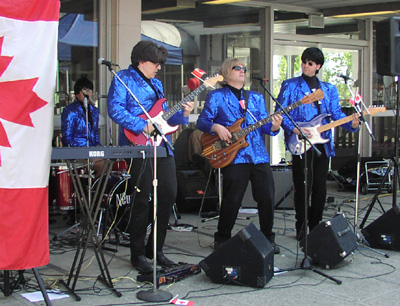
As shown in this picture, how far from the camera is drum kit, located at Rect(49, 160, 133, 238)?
6.29m

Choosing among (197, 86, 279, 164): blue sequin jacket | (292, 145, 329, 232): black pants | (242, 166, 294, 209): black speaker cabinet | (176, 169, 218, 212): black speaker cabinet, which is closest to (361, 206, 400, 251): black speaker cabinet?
(292, 145, 329, 232): black pants

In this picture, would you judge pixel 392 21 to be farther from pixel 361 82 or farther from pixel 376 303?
pixel 361 82

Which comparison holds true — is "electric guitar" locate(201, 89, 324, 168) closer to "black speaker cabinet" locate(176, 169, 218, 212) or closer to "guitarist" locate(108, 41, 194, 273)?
"guitarist" locate(108, 41, 194, 273)

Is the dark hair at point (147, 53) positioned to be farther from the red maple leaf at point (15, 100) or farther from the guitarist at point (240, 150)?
the red maple leaf at point (15, 100)

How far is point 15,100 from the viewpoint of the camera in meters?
3.79

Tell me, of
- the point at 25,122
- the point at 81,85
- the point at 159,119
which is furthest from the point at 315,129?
the point at 25,122

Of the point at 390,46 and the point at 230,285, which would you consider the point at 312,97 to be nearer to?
the point at 390,46

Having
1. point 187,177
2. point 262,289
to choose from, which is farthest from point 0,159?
point 187,177

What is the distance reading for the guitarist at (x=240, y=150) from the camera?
18.3ft

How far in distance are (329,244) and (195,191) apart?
3.15 metres

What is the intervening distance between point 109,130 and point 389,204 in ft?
13.3

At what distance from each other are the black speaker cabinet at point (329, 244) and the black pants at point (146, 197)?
121cm

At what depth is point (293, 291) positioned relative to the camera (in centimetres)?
459

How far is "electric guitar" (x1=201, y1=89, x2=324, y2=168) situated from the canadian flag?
206cm
